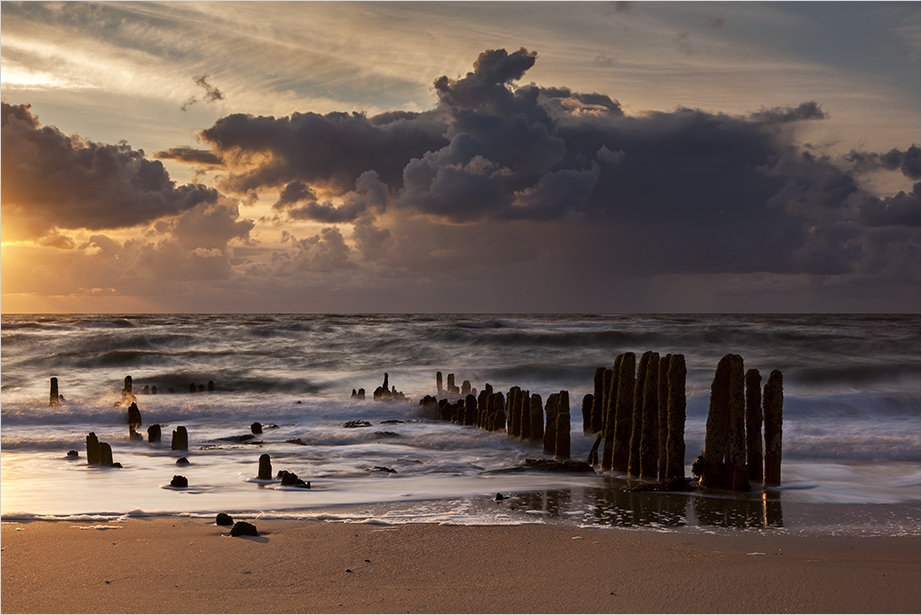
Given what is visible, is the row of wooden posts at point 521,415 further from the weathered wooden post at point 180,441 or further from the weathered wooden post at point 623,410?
the weathered wooden post at point 180,441

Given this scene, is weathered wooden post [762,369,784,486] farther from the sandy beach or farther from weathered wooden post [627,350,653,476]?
the sandy beach

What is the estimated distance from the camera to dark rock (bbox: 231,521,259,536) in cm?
678

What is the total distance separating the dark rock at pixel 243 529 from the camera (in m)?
6.78

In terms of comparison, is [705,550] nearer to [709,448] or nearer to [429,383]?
[709,448]

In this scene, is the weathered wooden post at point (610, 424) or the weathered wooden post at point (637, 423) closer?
the weathered wooden post at point (637, 423)

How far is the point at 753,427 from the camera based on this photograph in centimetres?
992

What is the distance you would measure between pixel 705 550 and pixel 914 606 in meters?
1.61

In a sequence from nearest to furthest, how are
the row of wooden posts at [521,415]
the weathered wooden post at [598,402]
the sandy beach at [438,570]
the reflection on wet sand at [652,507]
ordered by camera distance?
the sandy beach at [438,570] → the reflection on wet sand at [652,507] → the row of wooden posts at [521,415] → the weathered wooden post at [598,402]

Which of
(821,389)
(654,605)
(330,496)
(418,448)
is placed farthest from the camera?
(821,389)

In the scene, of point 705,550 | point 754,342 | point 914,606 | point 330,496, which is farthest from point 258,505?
point 754,342

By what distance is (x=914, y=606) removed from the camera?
5.26 meters

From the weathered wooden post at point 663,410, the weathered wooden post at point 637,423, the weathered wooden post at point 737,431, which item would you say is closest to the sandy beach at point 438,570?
the weathered wooden post at point 737,431

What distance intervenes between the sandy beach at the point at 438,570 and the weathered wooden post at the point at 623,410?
3924 millimetres

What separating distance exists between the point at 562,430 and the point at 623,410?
4.35 feet
